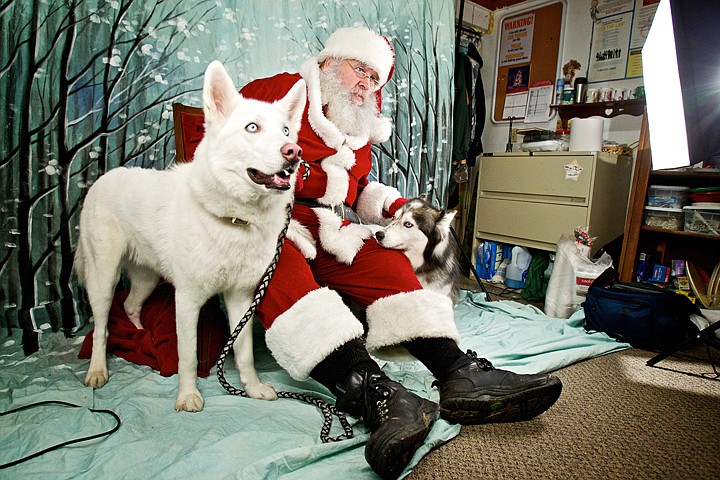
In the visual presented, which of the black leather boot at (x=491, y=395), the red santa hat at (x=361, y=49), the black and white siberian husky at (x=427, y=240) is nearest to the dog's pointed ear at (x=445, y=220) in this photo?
the black and white siberian husky at (x=427, y=240)

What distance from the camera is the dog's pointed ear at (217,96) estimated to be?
1041mm

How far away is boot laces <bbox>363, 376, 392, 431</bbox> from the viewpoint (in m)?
1.06

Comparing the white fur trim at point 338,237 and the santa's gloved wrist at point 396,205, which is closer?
the white fur trim at point 338,237

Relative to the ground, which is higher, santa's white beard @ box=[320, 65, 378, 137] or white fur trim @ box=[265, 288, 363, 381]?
santa's white beard @ box=[320, 65, 378, 137]

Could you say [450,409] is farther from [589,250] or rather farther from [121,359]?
[589,250]

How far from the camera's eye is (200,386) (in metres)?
1.38

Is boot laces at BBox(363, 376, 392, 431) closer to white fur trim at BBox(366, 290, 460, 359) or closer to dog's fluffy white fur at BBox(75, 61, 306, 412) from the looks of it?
white fur trim at BBox(366, 290, 460, 359)

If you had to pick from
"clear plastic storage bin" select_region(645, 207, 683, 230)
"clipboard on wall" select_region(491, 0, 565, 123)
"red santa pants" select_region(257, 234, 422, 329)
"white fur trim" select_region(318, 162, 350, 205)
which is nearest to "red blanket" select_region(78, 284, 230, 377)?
"red santa pants" select_region(257, 234, 422, 329)

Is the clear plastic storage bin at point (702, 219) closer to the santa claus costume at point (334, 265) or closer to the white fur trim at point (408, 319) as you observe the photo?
the santa claus costume at point (334, 265)

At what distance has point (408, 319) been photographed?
1.32 meters

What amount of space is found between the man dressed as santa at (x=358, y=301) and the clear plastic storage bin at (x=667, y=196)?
74.4 inches

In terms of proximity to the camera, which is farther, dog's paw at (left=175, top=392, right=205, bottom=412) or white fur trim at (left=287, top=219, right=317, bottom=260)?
white fur trim at (left=287, top=219, right=317, bottom=260)

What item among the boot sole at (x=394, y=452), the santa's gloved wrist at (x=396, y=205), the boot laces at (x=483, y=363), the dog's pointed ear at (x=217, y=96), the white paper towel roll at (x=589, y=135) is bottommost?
the boot sole at (x=394, y=452)

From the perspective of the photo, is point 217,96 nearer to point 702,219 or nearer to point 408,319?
point 408,319
